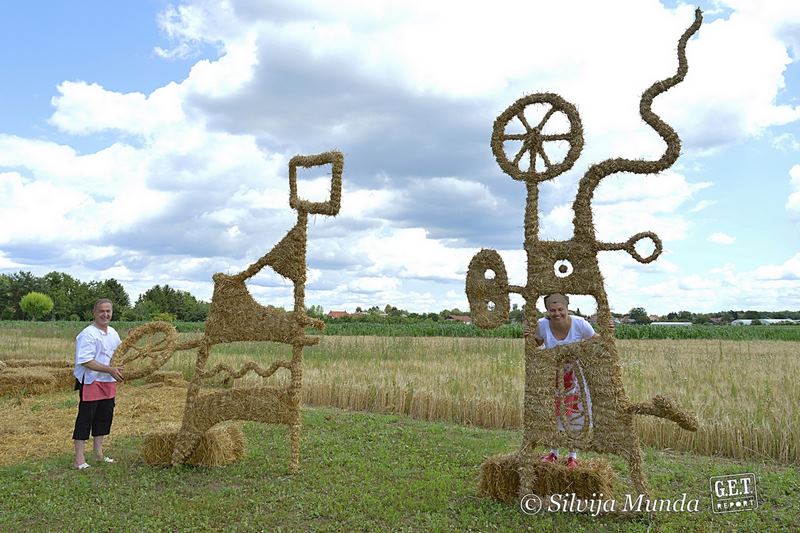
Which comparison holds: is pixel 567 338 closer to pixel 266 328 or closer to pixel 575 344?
pixel 575 344

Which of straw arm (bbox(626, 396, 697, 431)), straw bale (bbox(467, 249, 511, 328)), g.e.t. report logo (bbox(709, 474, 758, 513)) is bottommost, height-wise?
g.e.t. report logo (bbox(709, 474, 758, 513))

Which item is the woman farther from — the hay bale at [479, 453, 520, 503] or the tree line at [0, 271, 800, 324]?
the tree line at [0, 271, 800, 324]

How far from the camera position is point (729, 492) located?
219 inches

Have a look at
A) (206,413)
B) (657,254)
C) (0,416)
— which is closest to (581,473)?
(657,254)

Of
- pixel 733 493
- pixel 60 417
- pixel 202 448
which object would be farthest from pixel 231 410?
pixel 60 417

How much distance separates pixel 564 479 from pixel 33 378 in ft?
37.4

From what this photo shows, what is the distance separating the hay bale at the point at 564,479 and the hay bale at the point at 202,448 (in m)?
3.36

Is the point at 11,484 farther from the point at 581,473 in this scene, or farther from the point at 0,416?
the point at 581,473

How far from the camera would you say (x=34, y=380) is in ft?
40.5

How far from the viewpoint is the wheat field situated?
728 centimetres

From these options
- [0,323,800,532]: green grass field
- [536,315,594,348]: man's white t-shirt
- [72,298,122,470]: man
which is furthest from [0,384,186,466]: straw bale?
[536,315,594,348]: man's white t-shirt

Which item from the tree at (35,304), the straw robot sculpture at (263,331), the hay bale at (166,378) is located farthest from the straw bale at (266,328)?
the tree at (35,304)

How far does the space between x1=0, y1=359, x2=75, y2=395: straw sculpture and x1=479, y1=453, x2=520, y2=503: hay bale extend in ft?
35.4

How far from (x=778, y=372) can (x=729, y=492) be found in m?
6.90
